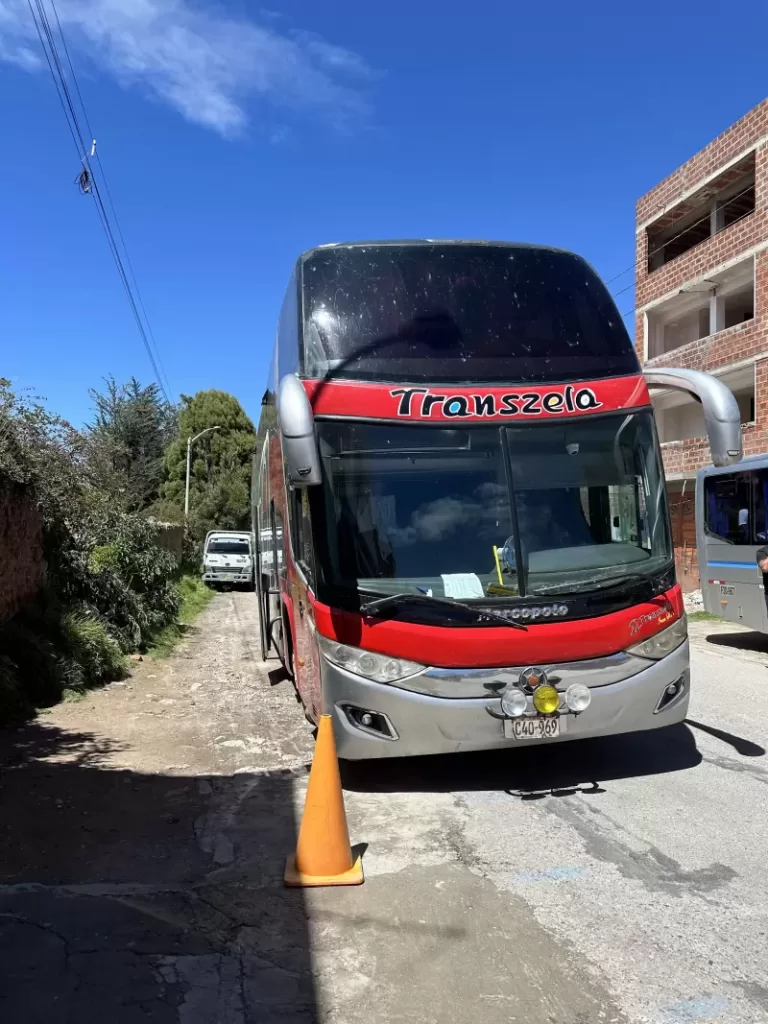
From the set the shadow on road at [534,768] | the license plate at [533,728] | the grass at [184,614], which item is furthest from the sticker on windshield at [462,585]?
the grass at [184,614]

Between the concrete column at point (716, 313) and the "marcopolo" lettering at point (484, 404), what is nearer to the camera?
the "marcopolo" lettering at point (484, 404)

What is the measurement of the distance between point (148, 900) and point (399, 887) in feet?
4.06

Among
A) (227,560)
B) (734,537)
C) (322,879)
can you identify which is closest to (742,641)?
(734,537)

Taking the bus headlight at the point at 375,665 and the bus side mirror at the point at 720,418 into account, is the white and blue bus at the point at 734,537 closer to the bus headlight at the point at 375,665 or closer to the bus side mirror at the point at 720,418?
the bus side mirror at the point at 720,418

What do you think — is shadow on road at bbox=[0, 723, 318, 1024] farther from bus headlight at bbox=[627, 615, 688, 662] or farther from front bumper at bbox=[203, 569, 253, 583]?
front bumper at bbox=[203, 569, 253, 583]

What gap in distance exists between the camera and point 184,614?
17.3 m

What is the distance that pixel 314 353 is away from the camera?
5.53 m

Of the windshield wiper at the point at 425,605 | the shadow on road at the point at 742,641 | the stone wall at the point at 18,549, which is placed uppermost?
the stone wall at the point at 18,549

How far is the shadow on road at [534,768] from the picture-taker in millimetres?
5535

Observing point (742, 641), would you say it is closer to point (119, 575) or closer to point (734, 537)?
point (734, 537)

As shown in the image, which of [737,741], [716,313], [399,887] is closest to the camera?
[399,887]

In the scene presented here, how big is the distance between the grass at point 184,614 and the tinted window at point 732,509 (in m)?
8.99

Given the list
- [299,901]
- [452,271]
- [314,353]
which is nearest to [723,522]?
[452,271]

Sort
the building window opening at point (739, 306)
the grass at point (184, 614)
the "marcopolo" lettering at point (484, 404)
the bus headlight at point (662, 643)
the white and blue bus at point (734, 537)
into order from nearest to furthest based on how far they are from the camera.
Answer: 1. the bus headlight at point (662, 643)
2. the "marcopolo" lettering at point (484, 404)
3. the white and blue bus at point (734, 537)
4. the grass at point (184, 614)
5. the building window opening at point (739, 306)
